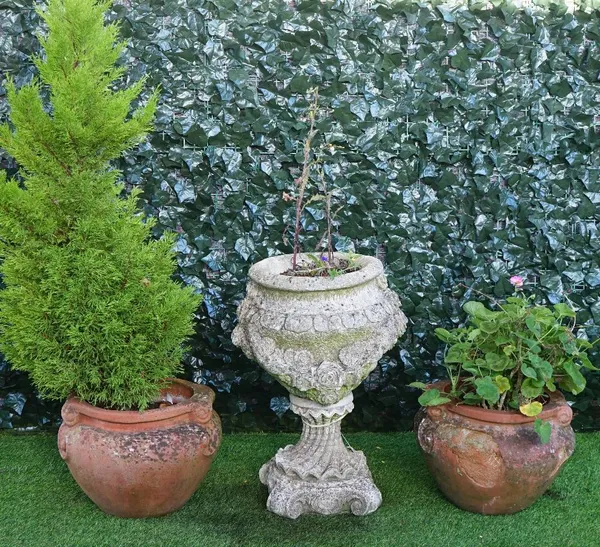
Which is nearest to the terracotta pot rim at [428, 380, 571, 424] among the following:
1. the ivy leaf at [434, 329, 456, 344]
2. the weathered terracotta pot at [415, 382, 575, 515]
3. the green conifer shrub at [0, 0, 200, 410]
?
the weathered terracotta pot at [415, 382, 575, 515]

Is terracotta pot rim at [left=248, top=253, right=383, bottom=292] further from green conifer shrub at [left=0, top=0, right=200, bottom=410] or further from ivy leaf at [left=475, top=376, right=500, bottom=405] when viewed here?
ivy leaf at [left=475, top=376, right=500, bottom=405]

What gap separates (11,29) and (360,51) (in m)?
1.77

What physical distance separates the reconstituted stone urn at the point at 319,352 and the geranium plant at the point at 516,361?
1.14 ft

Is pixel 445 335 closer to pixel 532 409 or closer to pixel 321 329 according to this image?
pixel 532 409

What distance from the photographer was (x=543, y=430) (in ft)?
10.1

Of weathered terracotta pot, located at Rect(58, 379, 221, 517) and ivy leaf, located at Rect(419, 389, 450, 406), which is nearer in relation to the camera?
weathered terracotta pot, located at Rect(58, 379, 221, 517)

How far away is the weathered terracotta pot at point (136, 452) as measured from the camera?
3.12m

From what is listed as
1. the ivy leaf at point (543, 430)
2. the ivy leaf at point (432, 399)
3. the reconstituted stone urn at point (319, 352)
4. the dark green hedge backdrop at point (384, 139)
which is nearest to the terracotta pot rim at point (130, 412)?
the reconstituted stone urn at point (319, 352)

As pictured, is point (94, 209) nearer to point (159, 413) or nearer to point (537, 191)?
point (159, 413)

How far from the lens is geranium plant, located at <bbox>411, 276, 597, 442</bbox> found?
3143 mm

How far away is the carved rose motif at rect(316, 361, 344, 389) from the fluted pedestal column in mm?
220

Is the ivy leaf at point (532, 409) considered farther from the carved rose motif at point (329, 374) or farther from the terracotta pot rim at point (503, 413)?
→ the carved rose motif at point (329, 374)

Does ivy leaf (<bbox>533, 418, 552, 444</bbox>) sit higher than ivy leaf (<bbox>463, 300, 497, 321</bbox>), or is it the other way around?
ivy leaf (<bbox>463, 300, 497, 321</bbox>)

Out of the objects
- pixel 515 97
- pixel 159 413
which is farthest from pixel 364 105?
pixel 159 413
